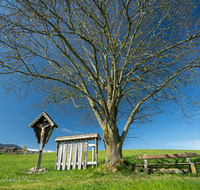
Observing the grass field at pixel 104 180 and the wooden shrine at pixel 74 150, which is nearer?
the grass field at pixel 104 180

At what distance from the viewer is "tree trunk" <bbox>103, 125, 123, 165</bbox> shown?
7287 millimetres

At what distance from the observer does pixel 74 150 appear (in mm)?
9109

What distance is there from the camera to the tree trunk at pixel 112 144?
7.29 m

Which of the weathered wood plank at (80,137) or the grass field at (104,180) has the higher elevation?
the weathered wood plank at (80,137)

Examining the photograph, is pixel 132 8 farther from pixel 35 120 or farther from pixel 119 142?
pixel 35 120

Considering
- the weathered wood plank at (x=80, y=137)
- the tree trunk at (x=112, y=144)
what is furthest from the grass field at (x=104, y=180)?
the weathered wood plank at (x=80, y=137)

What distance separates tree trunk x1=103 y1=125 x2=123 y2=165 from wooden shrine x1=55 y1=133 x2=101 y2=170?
126 cm

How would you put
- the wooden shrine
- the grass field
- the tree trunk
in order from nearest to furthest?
1. the grass field
2. the tree trunk
3. the wooden shrine

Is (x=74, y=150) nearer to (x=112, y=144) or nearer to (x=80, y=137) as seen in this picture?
(x=80, y=137)

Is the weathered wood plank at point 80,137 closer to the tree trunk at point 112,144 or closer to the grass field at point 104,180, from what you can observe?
the tree trunk at point 112,144

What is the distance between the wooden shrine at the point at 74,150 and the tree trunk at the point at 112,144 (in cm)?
126

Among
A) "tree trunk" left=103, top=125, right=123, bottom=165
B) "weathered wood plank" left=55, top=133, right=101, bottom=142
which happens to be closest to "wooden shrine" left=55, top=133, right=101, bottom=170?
"weathered wood plank" left=55, top=133, right=101, bottom=142

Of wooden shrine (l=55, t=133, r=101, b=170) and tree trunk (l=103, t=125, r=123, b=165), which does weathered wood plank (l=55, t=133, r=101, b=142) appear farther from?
tree trunk (l=103, t=125, r=123, b=165)

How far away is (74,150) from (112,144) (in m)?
3.01
